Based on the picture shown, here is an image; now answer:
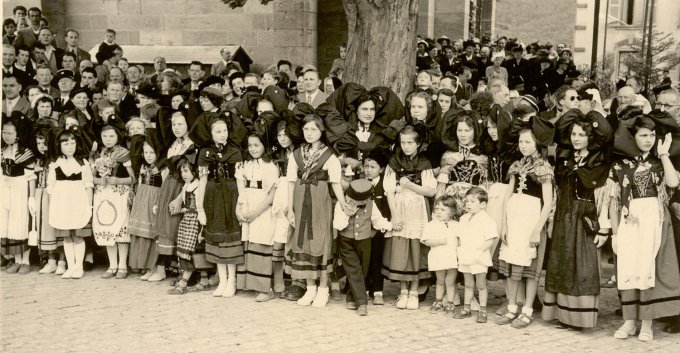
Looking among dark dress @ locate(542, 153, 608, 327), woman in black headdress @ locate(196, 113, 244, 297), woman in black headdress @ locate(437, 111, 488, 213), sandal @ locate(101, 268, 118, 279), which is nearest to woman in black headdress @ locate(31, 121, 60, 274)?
sandal @ locate(101, 268, 118, 279)

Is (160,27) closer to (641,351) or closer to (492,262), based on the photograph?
(492,262)

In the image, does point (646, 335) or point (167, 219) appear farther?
point (167, 219)

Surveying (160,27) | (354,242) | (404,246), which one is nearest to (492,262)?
(404,246)

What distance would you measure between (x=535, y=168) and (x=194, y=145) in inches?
129

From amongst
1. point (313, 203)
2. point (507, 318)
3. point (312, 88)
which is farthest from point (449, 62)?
point (507, 318)

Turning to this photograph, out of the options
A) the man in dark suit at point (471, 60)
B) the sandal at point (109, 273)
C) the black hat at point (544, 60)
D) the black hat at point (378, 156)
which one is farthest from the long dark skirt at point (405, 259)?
the black hat at point (544, 60)

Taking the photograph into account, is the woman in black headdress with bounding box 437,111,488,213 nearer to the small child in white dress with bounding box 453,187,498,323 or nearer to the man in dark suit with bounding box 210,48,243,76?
the small child in white dress with bounding box 453,187,498,323

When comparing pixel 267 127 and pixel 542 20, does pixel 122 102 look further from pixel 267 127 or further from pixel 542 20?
pixel 542 20

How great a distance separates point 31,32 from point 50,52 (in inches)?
36.2

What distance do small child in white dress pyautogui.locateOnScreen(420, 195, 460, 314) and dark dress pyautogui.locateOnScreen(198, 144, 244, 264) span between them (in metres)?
1.81

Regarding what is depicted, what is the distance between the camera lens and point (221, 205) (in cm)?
756

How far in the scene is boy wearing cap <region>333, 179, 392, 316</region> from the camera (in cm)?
709

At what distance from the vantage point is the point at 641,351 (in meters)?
6.12

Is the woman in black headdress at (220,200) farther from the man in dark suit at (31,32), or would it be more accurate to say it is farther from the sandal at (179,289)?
the man in dark suit at (31,32)
